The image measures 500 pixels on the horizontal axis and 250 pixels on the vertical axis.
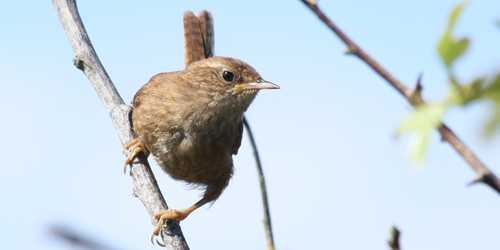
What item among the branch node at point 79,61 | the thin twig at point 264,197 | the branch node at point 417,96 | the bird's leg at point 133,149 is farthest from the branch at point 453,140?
the bird's leg at point 133,149

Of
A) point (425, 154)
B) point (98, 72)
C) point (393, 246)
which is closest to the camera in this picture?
point (425, 154)

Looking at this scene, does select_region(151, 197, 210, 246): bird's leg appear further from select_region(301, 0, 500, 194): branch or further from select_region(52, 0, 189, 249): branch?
select_region(301, 0, 500, 194): branch

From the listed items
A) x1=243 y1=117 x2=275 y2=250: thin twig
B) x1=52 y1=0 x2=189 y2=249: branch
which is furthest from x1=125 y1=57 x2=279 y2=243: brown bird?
x1=243 y1=117 x2=275 y2=250: thin twig

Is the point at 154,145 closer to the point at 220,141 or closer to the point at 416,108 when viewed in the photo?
the point at 220,141

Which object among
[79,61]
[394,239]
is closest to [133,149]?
[79,61]

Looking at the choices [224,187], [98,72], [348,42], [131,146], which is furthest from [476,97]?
[224,187]

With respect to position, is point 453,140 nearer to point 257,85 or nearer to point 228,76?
point 257,85
